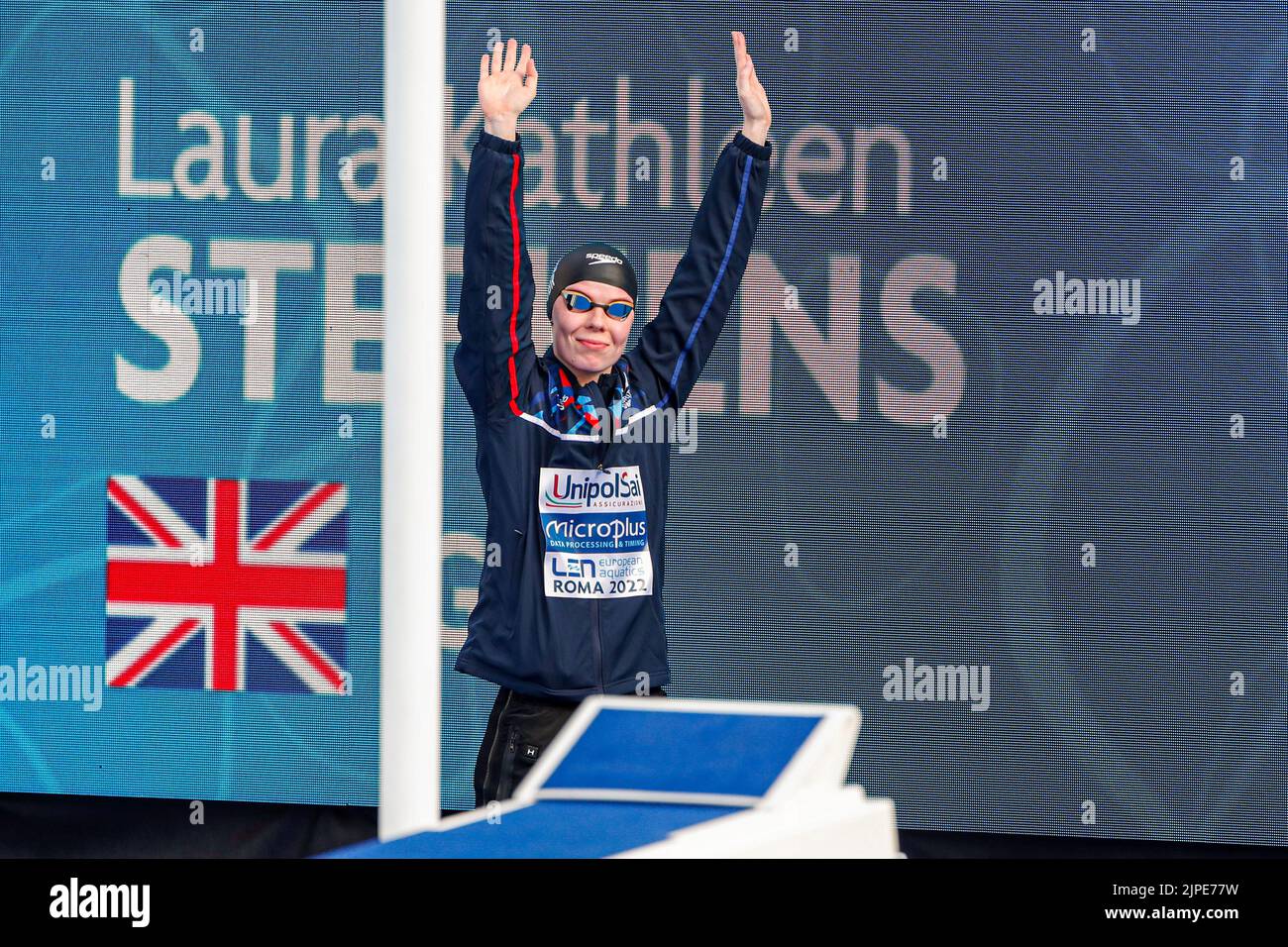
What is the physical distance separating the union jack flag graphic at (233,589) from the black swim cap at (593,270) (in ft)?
5.25

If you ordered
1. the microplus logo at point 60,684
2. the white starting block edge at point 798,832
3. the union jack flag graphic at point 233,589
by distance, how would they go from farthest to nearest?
the microplus logo at point 60,684
the union jack flag graphic at point 233,589
the white starting block edge at point 798,832

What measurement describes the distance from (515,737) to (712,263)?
101cm

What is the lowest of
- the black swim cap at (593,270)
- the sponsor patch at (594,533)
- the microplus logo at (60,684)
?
the microplus logo at (60,684)

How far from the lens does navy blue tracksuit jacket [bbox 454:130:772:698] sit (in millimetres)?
3186

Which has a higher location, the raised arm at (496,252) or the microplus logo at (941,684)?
the raised arm at (496,252)

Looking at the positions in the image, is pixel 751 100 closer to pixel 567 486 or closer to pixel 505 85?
pixel 505 85

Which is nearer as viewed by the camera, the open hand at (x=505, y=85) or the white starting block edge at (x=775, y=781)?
the white starting block edge at (x=775, y=781)

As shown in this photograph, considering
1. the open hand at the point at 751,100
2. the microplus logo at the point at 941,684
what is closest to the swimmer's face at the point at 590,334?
the open hand at the point at 751,100

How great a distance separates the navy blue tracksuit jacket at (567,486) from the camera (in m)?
3.19

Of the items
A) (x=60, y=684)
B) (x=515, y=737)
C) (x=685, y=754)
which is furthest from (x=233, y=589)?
(x=685, y=754)

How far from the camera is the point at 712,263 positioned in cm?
339

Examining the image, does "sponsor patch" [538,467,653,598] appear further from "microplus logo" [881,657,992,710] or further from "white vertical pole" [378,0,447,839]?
"microplus logo" [881,657,992,710]

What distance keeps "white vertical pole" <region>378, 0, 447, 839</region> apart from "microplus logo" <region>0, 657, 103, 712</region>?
2970mm

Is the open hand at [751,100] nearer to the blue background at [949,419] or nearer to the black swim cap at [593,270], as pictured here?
the black swim cap at [593,270]
